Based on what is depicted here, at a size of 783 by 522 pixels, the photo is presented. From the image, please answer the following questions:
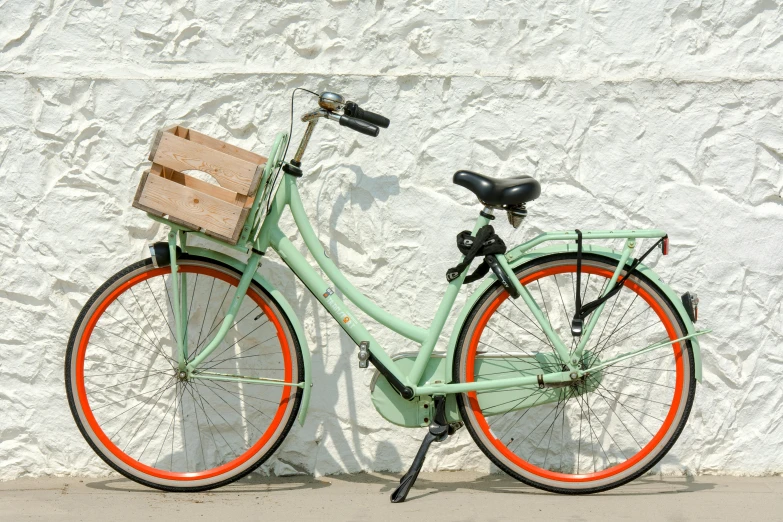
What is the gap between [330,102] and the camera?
3.87 meters

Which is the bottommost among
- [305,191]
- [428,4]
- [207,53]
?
[305,191]

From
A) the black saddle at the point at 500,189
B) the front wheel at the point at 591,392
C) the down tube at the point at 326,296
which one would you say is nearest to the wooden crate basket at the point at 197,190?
the down tube at the point at 326,296

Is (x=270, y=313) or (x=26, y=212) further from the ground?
(x=26, y=212)

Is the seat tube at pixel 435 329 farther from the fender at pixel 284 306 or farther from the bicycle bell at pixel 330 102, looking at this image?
the bicycle bell at pixel 330 102

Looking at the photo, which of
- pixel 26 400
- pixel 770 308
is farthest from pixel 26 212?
pixel 770 308

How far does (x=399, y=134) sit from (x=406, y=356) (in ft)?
3.11

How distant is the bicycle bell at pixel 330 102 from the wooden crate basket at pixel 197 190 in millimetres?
332

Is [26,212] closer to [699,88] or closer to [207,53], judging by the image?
[207,53]

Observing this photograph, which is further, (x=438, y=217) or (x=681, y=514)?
(x=438, y=217)

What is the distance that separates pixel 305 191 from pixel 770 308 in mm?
2037

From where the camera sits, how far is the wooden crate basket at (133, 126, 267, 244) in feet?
12.3

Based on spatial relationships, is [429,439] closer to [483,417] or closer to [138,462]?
[483,417]

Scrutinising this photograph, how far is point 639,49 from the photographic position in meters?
4.32

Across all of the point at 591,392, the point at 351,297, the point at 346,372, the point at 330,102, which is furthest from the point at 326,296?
the point at 591,392
